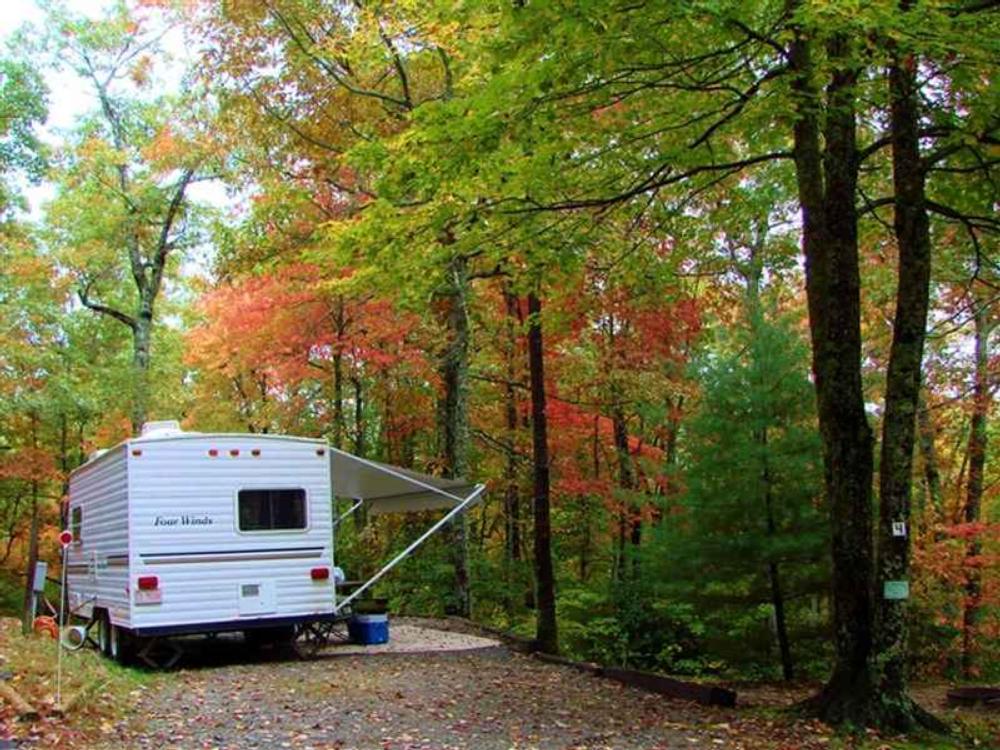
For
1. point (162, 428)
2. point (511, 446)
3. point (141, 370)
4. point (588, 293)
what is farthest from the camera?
point (141, 370)

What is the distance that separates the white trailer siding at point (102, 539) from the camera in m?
9.80

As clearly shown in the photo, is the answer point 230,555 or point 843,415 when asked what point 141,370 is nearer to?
point 230,555

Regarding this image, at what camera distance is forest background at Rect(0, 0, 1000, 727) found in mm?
6926

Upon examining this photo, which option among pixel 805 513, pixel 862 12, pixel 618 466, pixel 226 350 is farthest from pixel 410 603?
pixel 862 12

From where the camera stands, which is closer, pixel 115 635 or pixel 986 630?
pixel 115 635

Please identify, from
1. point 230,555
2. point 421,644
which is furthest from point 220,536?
point 421,644

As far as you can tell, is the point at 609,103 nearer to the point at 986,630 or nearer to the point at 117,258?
the point at 986,630

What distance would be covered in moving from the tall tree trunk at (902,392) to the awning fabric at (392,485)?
6297 mm

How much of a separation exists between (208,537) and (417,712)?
3786 mm

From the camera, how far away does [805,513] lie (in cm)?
1096

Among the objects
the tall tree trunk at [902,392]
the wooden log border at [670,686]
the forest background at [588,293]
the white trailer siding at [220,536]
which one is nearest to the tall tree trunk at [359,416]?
the forest background at [588,293]

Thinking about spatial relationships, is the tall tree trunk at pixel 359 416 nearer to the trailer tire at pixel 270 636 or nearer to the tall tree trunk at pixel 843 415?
the trailer tire at pixel 270 636

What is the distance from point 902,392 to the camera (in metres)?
7.37

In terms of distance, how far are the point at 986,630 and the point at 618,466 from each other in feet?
25.4
